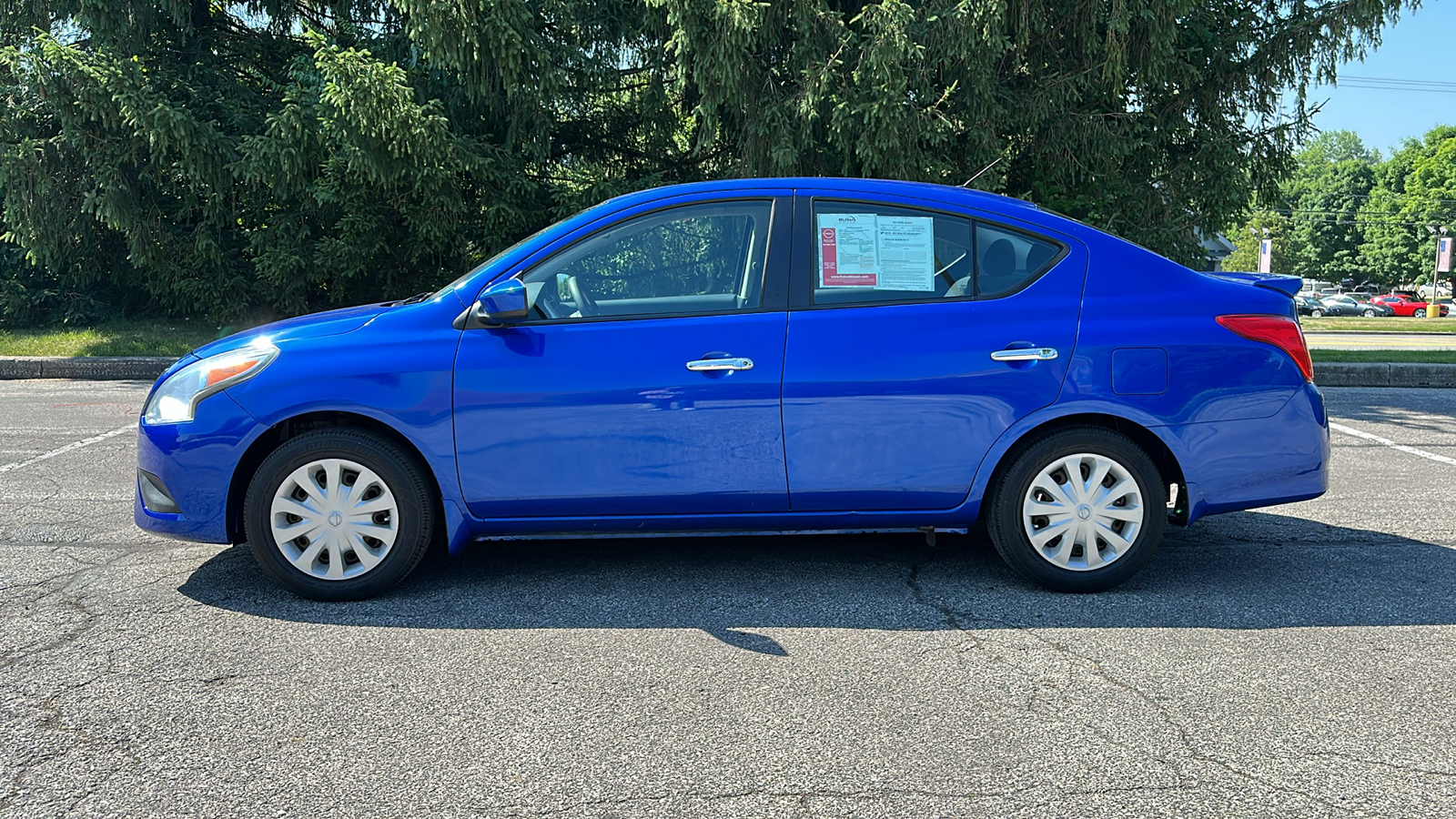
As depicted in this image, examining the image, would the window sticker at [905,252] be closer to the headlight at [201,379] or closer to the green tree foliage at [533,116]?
the headlight at [201,379]

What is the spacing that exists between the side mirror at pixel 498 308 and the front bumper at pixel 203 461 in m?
0.87

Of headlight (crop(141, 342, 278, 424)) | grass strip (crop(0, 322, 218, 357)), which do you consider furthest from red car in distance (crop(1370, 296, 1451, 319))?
headlight (crop(141, 342, 278, 424))

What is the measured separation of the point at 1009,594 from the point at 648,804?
6.95ft

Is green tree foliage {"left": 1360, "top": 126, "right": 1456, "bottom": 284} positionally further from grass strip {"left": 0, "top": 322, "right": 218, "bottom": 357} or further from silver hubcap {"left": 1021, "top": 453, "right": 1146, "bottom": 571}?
silver hubcap {"left": 1021, "top": 453, "right": 1146, "bottom": 571}

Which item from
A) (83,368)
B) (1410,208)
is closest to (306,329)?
(83,368)

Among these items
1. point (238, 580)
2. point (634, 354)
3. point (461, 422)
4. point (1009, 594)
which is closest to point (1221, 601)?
point (1009, 594)

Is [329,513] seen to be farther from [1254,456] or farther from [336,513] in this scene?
[1254,456]

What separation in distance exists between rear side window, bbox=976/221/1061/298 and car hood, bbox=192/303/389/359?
2.32m

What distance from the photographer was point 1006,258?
4461mm

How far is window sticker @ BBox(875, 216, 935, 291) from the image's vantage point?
445 centimetres

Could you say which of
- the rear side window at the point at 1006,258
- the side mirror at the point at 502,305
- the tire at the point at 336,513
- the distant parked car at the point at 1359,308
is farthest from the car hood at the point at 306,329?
the distant parked car at the point at 1359,308

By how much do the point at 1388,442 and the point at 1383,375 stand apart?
488cm

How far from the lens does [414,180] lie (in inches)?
514

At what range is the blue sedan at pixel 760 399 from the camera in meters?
4.26
